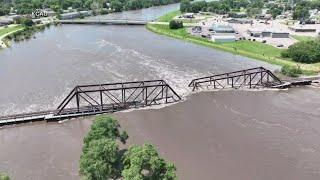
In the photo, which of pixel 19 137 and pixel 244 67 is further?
pixel 244 67

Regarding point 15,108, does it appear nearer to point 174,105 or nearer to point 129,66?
point 174,105

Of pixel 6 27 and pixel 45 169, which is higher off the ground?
pixel 6 27

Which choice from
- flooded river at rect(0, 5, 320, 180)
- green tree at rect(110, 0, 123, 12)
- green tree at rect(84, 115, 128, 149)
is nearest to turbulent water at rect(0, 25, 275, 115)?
flooded river at rect(0, 5, 320, 180)

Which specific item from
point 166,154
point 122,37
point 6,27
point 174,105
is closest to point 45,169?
point 166,154

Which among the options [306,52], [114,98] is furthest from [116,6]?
[114,98]

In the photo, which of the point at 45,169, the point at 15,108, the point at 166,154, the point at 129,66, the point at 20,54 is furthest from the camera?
the point at 20,54

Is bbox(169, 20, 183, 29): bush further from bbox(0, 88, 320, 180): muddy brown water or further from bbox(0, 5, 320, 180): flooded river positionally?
bbox(0, 88, 320, 180): muddy brown water
